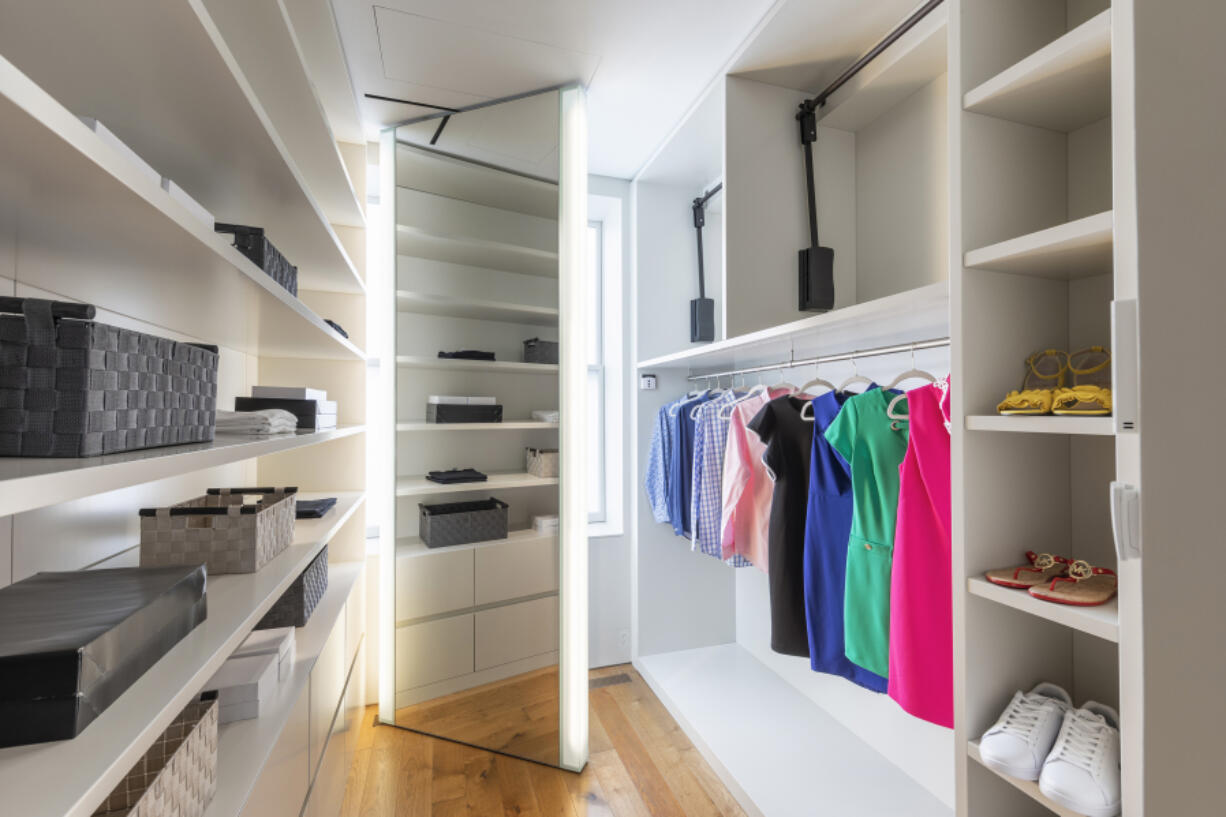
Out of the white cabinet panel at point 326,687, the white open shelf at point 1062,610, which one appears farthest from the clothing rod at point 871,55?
the white cabinet panel at point 326,687

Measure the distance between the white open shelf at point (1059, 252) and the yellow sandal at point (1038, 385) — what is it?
0.54 feet

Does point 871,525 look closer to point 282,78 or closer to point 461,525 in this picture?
point 461,525

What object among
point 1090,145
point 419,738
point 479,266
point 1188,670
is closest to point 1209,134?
point 1188,670

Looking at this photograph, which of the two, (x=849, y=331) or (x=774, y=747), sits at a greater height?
(x=849, y=331)

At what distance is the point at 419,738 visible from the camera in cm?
212

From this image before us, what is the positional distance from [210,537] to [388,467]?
0.99 m

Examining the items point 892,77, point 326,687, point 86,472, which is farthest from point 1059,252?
point 326,687

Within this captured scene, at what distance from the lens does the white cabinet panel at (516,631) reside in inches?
77.6

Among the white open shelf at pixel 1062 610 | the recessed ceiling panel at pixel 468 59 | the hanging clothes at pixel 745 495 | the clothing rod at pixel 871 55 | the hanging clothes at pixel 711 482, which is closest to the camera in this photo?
the white open shelf at pixel 1062 610

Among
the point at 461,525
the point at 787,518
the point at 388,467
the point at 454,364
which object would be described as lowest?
the point at 461,525

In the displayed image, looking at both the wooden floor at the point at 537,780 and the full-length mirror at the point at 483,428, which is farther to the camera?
the full-length mirror at the point at 483,428

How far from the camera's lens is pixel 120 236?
2.52 feet

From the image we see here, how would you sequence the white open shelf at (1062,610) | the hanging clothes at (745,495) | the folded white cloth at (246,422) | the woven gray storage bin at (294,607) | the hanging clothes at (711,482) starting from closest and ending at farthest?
the white open shelf at (1062,610)
the folded white cloth at (246,422)
the woven gray storage bin at (294,607)
the hanging clothes at (745,495)
the hanging clothes at (711,482)

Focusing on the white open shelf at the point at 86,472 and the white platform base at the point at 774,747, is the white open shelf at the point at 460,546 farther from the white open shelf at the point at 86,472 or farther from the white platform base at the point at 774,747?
the white open shelf at the point at 86,472
